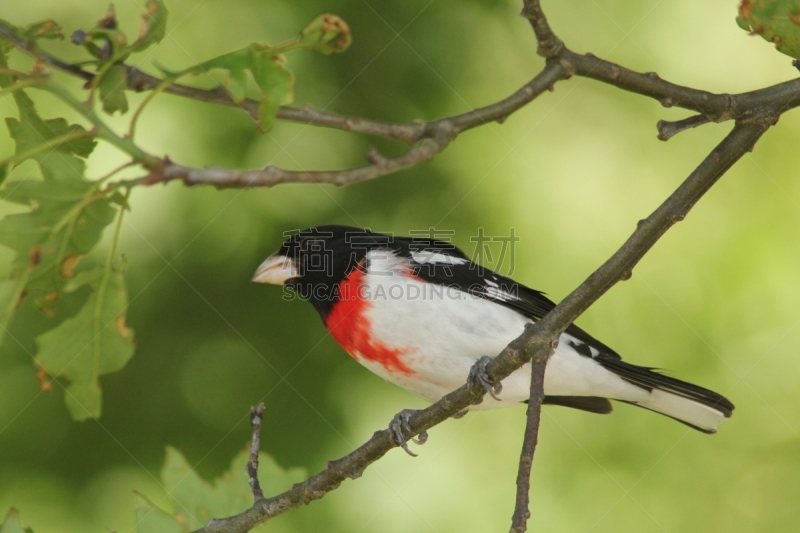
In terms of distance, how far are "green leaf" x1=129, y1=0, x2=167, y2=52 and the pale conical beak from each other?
1.47m

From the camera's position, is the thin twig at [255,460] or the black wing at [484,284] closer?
the thin twig at [255,460]

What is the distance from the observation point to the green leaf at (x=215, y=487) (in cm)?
202

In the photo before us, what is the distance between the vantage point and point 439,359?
2.49 m

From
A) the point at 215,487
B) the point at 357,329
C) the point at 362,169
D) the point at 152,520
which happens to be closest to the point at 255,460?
the point at 215,487

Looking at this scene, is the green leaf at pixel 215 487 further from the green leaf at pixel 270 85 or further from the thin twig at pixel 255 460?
the green leaf at pixel 270 85

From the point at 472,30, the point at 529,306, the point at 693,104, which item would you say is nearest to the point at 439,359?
the point at 529,306

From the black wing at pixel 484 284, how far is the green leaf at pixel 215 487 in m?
0.77

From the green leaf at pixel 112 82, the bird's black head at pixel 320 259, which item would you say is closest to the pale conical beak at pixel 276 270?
the bird's black head at pixel 320 259

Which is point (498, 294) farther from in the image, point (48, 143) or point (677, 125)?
point (48, 143)

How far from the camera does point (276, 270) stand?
2736mm

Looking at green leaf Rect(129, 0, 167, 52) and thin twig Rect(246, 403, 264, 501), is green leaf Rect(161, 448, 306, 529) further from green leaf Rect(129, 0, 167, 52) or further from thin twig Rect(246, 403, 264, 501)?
green leaf Rect(129, 0, 167, 52)

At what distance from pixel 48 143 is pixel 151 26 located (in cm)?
25

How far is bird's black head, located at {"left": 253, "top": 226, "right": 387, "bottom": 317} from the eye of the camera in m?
2.71

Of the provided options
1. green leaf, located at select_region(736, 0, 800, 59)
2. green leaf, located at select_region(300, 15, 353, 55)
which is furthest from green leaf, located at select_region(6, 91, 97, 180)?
green leaf, located at select_region(736, 0, 800, 59)
